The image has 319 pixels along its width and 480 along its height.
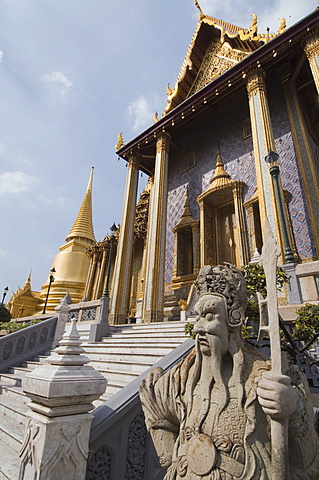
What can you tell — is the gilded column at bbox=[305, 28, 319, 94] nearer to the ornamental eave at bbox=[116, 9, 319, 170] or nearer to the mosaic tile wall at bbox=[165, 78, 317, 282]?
the ornamental eave at bbox=[116, 9, 319, 170]

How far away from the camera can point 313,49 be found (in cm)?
748

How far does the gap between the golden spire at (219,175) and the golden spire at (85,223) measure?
17.8 metres

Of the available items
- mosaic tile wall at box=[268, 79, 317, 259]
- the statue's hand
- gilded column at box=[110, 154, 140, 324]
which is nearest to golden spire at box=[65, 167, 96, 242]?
gilded column at box=[110, 154, 140, 324]

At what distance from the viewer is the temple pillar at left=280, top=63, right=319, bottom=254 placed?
25.0ft

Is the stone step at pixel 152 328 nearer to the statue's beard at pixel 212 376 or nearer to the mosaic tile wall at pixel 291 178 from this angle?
the mosaic tile wall at pixel 291 178

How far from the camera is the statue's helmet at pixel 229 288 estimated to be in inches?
55.4

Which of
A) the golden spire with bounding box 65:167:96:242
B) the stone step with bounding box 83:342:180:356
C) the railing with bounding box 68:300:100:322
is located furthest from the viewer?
the golden spire with bounding box 65:167:96:242

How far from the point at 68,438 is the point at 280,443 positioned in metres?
1.62

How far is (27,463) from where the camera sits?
1963 mm

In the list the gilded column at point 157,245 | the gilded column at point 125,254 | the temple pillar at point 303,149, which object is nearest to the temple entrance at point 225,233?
the gilded column at point 157,245

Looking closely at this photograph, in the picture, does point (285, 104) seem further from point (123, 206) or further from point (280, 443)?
point (280, 443)

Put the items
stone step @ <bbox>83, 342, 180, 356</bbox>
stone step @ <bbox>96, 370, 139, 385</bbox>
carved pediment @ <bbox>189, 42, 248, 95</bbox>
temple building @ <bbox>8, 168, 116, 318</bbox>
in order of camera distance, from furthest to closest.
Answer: temple building @ <bbox>8, 168, 116, 318</bbox> < carved pediment @ <bbox>189, 42, 248, 95</bbox> < stone step @ <bbox>83, 342, 180, 356</bbox> < stone step @ <bbox>96, 370, 139, 385</bbox>

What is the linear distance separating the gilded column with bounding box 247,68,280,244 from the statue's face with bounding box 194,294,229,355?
5740mm

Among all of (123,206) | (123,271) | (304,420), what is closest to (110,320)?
(123,271)
